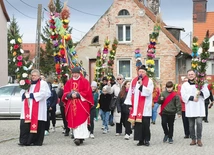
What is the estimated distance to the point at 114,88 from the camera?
1452cm

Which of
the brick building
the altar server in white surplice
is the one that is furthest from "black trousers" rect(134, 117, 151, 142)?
the brick building

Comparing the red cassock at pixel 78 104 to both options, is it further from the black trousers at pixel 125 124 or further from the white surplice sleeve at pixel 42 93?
the black trousers at pixel 125 124

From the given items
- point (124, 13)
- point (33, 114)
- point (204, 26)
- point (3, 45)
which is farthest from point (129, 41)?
point (204, 26)

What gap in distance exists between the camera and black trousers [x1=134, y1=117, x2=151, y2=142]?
38.0 ft

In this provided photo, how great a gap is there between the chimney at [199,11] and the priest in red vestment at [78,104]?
55837 mm

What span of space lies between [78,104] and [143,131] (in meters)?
1.68

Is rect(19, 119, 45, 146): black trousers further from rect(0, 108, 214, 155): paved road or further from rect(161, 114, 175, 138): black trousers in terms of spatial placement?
rect(161, 114, 175, 138): black trousers

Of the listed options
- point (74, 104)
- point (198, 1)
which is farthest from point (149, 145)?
point (198, 1)

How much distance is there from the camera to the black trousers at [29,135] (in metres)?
11.5

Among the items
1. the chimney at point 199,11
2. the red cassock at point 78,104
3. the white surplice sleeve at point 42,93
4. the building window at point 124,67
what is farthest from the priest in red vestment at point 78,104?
the chimney at point 199,11

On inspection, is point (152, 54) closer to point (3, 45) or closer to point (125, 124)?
point (125, 124)

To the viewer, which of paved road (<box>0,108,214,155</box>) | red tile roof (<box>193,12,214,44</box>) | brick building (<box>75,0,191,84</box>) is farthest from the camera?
red tile roof (<box>193,12,214,44</box>)

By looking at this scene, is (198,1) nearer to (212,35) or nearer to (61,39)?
(212,35)

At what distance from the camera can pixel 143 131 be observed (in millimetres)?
11688
